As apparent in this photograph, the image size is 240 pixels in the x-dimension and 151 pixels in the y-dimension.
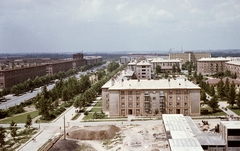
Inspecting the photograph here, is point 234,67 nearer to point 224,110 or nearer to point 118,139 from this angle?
point 224,110

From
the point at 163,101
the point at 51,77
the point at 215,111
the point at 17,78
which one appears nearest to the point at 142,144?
the point at 163,101

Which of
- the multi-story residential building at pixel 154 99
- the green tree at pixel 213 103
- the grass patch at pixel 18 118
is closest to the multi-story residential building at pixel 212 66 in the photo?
the green tree at pixel 213 103

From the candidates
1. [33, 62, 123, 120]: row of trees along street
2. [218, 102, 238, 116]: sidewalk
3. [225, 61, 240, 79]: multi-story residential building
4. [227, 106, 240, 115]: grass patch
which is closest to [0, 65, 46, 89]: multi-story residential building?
[33, 62, 123, 120]: row of trees along street

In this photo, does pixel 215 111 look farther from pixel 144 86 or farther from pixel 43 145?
pixel 43 145

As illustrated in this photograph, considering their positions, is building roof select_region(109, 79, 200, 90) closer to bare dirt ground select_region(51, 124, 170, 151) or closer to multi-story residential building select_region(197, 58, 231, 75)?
bare dirt ground select_region(51, 124, 170, 151)

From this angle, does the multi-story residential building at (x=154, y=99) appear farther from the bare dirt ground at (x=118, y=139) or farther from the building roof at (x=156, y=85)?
the bare dirt ground at (x=118, y=139)
